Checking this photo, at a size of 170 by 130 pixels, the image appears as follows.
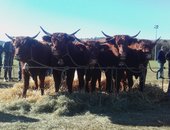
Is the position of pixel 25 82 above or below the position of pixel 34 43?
below

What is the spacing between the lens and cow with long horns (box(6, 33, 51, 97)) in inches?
595

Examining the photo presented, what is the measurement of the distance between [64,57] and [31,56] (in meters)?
1.09

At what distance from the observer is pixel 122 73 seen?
16703mm

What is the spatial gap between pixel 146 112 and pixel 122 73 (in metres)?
2.85

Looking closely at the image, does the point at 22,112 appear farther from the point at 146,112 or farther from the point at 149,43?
the point at 149,43

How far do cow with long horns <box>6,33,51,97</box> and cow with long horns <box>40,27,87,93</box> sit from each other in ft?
1.19

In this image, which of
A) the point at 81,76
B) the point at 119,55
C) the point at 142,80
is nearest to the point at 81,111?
the point at 81,76

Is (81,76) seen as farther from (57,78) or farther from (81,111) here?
(81,111)

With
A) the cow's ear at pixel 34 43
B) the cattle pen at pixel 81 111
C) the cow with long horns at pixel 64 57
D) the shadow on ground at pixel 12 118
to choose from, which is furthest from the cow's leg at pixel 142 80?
the shadow on ground at pixel 12 118

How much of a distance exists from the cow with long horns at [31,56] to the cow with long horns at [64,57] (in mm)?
364

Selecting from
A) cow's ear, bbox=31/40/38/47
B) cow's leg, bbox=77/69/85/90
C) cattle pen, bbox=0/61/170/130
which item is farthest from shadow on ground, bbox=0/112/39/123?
cow's leg, bbox=77/69/85/90

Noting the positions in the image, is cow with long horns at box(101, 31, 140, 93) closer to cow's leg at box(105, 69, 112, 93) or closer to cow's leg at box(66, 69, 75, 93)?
cow's leg at box(105, 69, 112, 93)

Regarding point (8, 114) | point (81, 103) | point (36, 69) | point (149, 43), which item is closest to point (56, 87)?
point (36, 69)

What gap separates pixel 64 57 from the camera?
50.9 ft
